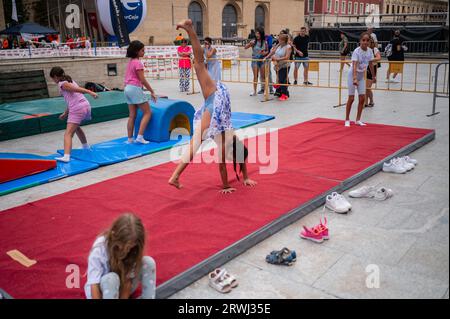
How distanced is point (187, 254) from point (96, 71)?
1143 centimetres

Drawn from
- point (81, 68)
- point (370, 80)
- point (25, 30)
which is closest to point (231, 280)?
point (370, 80)

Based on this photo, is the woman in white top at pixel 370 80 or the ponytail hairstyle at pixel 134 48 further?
the woman in white top at pixel 370 80

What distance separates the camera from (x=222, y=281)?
3439 millimetres

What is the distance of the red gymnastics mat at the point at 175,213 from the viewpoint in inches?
142

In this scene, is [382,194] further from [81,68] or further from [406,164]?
[81,68]

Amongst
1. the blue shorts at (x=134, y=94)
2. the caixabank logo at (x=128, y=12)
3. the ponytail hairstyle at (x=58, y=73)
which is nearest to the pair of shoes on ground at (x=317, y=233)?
the blue shorts at (x=134, y=94)

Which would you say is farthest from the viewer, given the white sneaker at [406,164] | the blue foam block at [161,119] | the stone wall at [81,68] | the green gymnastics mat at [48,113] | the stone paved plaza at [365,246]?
the stone wall at [81,68]

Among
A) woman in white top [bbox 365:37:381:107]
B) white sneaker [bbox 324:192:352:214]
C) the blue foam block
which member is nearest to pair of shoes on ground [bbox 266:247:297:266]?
white sneaker [bbox 324:192:352:214]

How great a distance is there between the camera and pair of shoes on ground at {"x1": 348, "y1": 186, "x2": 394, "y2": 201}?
203 inches

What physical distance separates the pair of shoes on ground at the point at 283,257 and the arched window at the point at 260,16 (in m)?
48.5

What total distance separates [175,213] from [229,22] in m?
44.0

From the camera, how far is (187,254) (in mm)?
3791

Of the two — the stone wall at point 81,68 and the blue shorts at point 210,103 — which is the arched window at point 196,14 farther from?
the blue shorts at point 210,103
